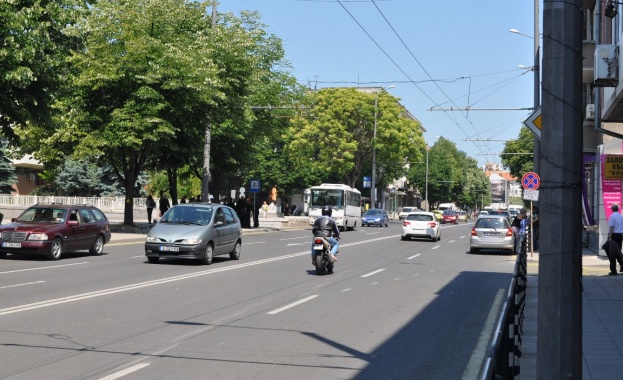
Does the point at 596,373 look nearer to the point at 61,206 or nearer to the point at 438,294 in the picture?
the point at 438,294

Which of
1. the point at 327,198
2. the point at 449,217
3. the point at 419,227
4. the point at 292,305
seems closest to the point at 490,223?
the point at 419,227

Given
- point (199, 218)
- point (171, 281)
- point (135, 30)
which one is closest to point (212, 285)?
point (171, 281)

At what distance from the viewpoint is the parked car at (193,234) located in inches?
833

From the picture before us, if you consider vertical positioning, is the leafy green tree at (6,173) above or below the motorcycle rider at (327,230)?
above

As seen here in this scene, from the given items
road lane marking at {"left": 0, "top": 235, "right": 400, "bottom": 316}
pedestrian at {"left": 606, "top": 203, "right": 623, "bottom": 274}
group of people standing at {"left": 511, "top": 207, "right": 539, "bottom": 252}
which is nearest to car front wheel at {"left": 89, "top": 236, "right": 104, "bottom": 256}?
road lane marking at {"left": 0, "top": 235, "right": 400, "bottom": 316}

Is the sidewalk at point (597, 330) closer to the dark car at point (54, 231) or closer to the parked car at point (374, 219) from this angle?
the dark car at point (54, 231)

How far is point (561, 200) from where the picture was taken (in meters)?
4.77

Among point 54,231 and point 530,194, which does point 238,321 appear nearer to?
point 54,231

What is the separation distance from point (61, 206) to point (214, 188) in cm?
2726

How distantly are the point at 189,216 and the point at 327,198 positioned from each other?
35.3 metres

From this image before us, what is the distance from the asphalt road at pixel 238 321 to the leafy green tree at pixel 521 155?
69.9 metres

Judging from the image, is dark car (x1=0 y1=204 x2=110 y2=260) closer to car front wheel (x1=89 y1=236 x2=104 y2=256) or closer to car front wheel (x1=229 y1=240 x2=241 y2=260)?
car front wheel (x1=89 y1=236 x2=104 y2=256)

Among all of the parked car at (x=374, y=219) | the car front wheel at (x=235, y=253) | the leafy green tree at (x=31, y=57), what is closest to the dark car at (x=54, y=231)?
the leafy green tree at (x=31, y=57)

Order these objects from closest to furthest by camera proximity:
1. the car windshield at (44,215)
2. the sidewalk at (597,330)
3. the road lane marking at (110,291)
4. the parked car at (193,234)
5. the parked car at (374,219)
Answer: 1. the sidewalk at (597,330)
2. the road lane marking at (110,291)
3. the parked car at (193,234)
4. the car windshield at (44,215)
5. the parked car at (374,219)
